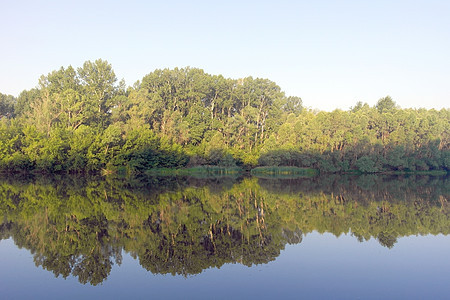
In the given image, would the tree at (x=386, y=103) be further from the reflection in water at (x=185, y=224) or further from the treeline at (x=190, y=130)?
the reflection in water at (x=185, y=224)

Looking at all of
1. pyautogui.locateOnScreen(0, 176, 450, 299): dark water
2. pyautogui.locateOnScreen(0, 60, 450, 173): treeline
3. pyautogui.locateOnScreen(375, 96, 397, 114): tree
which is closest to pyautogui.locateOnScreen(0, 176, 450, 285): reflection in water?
→ pyautogui.locateOnScreen(0, 176, 450, 299): dark water

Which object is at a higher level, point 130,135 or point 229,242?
point 130,135

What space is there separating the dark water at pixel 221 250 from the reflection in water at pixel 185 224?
0.05 m

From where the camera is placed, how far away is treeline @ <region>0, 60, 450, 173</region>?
39.2m

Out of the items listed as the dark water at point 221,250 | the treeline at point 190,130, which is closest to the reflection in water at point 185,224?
the dark water at point 221,250

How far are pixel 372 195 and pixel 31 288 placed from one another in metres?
21.4

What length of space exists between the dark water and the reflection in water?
1.9 inches

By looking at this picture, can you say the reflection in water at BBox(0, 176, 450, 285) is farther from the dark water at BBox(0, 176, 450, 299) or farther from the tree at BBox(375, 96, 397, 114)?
the tree at BBox(375, 96, 397, 114)

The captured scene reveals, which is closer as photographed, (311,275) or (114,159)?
(311,275)

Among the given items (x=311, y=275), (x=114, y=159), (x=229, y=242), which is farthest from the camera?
(x=114, y=159)

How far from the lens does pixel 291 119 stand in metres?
54.2

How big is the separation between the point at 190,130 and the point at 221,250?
4190 cm

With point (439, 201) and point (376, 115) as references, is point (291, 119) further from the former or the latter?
point (439, 201)

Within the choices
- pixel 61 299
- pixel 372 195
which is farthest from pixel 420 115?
pixel 61 299
